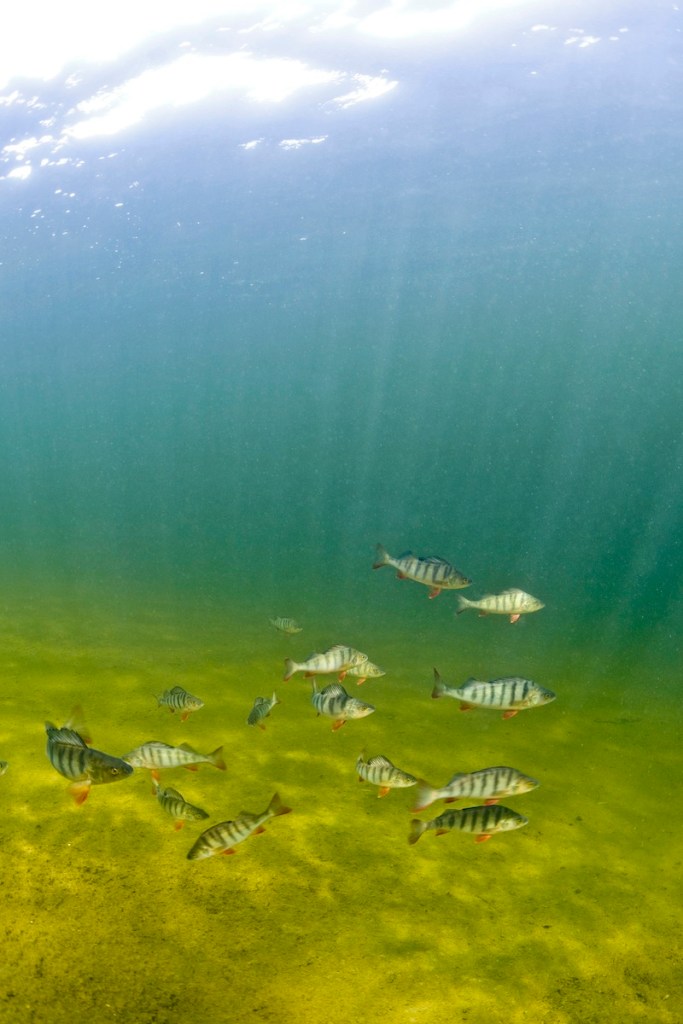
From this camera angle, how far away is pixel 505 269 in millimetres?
66688

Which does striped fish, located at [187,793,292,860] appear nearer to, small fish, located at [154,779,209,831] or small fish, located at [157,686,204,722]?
small fish, located at [154,779,209,831]

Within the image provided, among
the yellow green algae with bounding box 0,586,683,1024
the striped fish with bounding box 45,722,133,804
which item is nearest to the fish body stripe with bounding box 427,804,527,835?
the yellow green algae with bounding box 0,586,683,1024

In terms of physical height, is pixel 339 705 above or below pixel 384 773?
above

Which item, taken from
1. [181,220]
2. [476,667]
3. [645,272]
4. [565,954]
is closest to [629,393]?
[645,272]

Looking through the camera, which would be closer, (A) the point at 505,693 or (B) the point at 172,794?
(B) the point at 172,794

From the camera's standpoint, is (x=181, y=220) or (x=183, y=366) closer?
(x=181, y=220)

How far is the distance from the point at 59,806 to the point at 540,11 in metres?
28.0

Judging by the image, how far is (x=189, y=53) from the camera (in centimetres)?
2542

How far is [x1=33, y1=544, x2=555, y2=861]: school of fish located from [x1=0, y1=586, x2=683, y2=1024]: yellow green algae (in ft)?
1.53

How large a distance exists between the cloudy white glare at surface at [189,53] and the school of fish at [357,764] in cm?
2508

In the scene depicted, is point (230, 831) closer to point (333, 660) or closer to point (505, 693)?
point (333, 660)

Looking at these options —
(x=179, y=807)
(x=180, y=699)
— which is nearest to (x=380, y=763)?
(x=179, y=807)

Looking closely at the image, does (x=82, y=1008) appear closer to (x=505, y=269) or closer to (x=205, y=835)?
(x=205, y=835)

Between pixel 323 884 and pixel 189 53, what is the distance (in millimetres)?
29382
